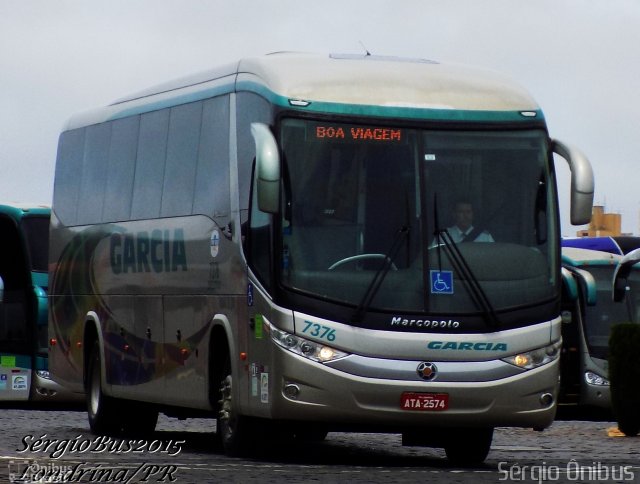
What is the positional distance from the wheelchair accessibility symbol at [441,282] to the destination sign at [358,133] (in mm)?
1156

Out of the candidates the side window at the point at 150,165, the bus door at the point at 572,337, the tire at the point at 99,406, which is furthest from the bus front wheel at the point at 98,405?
the bus door at the point at 572,337

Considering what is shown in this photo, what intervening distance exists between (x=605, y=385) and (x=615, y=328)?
25.8ft

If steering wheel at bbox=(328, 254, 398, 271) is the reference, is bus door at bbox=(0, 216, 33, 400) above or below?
below

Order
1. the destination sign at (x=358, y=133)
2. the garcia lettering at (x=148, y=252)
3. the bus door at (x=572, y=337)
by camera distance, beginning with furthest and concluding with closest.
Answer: the bus door at (x=572, y=337)
the garcia lettering at (x=148, y=252)
the destination sign at (x=358, y=133)

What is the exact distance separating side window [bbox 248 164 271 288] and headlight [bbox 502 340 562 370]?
207 cm

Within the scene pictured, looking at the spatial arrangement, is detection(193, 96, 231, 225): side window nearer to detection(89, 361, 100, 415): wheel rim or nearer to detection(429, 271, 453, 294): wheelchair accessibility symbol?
detection(429, 271, 453, 294): wheelchair accessibility symbol

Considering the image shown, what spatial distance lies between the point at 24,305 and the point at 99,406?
10.8 metres

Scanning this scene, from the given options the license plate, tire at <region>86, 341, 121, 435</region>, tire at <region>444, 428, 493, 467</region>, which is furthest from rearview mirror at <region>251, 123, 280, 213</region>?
tire at <region>86, 341, 121, 435</region>

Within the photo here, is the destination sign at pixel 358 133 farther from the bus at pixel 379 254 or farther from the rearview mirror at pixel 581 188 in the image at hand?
the rearview mirror at pixel 581 188

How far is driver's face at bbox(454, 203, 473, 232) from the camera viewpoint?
1625 centimetres

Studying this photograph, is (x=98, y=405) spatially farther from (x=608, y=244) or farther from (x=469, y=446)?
(x=608, y=244)

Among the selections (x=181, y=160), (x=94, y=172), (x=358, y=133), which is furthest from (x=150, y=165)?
(x=358, y=133)

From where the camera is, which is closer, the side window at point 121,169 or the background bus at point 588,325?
the side window at point 121,169

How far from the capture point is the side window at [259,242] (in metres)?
16.1
